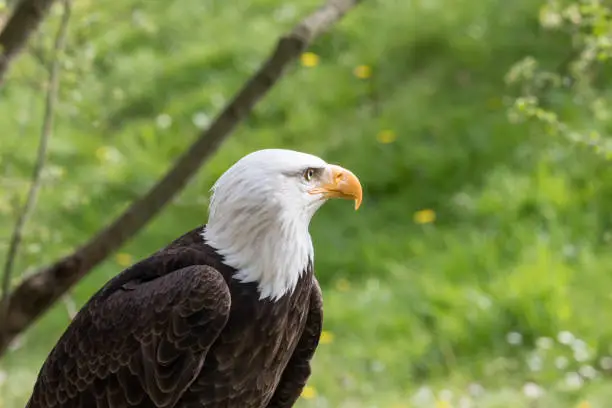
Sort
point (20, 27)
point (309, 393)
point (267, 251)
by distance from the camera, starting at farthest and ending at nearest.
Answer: point (309, 393)
point (20, 27)
point (267, 251)

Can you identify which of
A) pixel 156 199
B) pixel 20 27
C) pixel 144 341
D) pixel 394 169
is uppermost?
pixel 20 27

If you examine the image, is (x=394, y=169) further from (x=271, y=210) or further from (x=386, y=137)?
(x=271, y=210)

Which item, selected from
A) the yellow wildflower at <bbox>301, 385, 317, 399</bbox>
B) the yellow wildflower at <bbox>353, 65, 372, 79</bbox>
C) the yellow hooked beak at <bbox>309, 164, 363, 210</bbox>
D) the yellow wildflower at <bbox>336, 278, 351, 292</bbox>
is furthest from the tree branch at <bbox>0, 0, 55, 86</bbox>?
the yellow wildflower at <bbox>353, 65, 372, 79</bbox>

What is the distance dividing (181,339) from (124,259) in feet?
14.5

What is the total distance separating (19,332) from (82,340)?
1417 mm

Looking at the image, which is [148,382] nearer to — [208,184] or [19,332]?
[19,332]

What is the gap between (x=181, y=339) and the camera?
10.6 ft

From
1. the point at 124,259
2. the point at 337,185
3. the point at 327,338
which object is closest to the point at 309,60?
the point at 124,259

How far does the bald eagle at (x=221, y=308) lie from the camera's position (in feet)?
10.6

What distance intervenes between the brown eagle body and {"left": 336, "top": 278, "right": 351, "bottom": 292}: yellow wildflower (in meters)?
3.59

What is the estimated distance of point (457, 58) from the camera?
870cm

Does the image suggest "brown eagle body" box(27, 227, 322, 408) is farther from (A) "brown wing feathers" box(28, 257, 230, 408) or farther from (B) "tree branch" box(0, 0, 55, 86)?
(B) "tree branch" box(0, 0, 55, 86)

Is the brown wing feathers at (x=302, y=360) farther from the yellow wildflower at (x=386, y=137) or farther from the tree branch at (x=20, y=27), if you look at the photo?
the yellow wildflower at (x=386, y=137)

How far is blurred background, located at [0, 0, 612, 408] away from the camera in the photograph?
5.89 m
